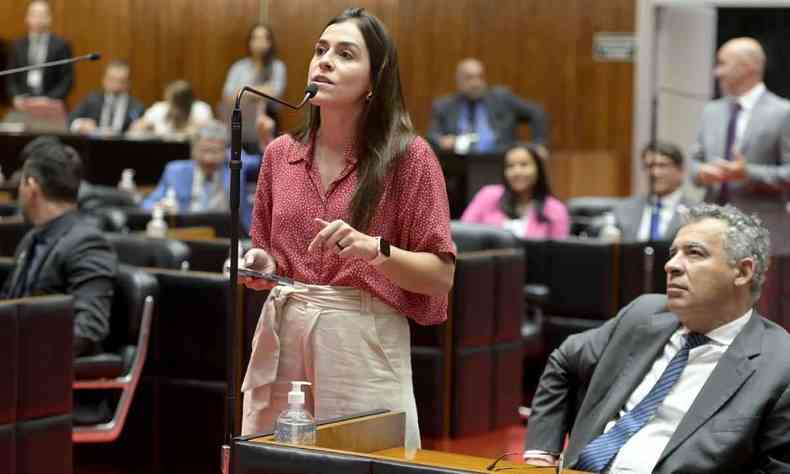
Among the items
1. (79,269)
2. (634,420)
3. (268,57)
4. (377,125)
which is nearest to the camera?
(377,125)

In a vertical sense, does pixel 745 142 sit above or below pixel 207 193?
above

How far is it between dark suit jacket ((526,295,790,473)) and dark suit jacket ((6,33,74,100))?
1031 cm

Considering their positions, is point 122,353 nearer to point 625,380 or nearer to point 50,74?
point 625,380

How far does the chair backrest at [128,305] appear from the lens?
5051 mm

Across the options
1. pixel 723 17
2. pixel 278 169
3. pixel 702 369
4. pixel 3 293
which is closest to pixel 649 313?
pixel 702 369

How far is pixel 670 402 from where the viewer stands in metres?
3.33

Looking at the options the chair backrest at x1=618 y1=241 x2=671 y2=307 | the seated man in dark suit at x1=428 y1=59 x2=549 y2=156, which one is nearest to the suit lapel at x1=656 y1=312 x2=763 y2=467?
the chair backrest at x1=618 y1=241 x2=671 y2=307

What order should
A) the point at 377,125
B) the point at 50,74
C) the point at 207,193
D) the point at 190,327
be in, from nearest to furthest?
the point at 377,125, the point at 190,327, the point at 207,193, the point at 50,74

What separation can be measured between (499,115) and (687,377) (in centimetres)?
977

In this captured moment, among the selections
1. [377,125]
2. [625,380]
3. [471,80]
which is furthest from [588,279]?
[471,80]

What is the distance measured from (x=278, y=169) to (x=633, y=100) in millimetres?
11855

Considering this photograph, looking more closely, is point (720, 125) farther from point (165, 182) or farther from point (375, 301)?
point (375, 301)

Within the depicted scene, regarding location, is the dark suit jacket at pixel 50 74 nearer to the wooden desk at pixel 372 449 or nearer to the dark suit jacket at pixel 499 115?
the dark suit jacket at pixel 499 115

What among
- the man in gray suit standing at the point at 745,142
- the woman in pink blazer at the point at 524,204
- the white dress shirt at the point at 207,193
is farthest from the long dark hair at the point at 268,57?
the man in gray suit standing at the point at 745,142
